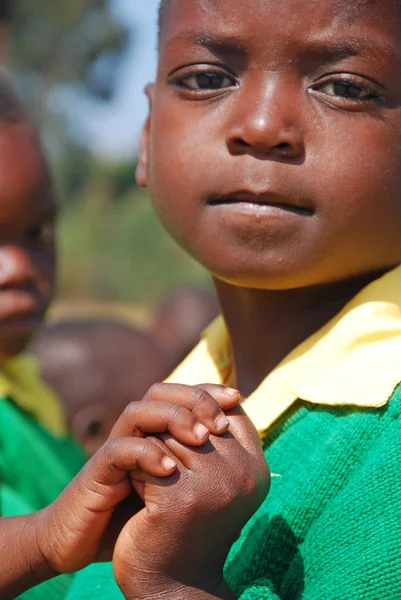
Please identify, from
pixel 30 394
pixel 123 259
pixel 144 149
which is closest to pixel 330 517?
pixel 144 149

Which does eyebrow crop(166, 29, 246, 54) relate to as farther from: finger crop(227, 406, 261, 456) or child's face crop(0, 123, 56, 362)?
child's face crop(0, 123, 56, 362)

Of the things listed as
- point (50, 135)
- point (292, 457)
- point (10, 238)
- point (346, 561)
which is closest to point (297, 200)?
point (292, 457)

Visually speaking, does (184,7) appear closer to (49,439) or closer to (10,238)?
(10,238)

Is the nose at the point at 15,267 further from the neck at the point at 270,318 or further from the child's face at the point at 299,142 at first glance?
the child's face at the point at 299,142

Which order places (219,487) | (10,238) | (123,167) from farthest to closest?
(123,167) → (10,238) → (219,487)

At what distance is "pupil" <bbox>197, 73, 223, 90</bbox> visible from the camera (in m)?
1.48

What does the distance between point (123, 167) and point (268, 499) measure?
20.5 m

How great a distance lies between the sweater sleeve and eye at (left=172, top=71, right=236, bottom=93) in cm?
58

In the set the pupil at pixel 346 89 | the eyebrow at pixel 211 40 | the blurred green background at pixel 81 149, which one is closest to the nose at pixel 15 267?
the eyebrow at pixel 211 40

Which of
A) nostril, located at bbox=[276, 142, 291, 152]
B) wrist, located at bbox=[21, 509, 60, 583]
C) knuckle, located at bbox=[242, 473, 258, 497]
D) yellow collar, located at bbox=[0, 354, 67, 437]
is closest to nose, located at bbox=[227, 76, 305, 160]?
nostril, located at bbox=[276, 142, 291, 152]

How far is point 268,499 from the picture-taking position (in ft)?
4.39

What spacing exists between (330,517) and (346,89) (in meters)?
0.62

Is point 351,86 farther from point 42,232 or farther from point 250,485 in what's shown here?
point 42,232

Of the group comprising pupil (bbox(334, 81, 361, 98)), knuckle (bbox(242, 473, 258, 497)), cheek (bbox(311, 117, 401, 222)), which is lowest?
knuckle (bbox(242, 473, 258, 497))
